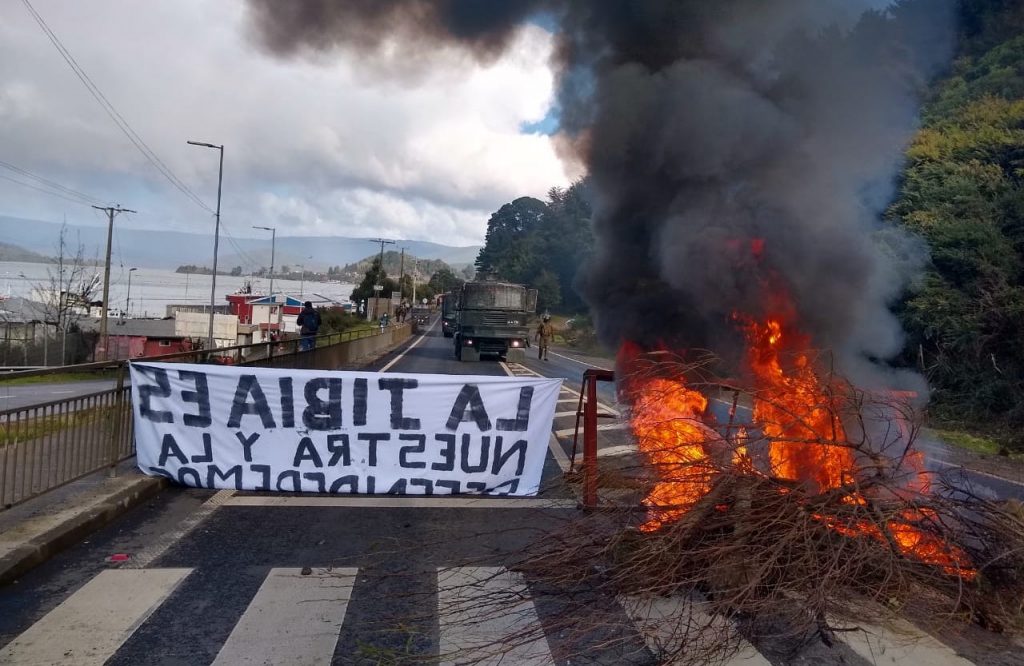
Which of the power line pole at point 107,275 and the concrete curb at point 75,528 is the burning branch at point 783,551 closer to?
the concrete curb at point 75,528

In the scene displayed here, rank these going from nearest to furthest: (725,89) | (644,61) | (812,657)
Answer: (812,657) < (725,89) < (644,61)

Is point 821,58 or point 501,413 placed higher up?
point 821,58

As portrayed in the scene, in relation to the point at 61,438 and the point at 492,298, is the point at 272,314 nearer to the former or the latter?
the point at 492,298

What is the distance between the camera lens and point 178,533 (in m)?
6.09

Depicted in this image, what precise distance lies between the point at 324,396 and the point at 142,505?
5.95ft

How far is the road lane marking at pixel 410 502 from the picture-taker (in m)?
7.06

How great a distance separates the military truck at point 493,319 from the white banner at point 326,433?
2045 centimetres

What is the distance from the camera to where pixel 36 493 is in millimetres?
6004

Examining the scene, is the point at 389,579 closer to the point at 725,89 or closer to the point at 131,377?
the point at 131,377

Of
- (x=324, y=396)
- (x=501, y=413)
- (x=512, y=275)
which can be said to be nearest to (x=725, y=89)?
(x=501, y=413)

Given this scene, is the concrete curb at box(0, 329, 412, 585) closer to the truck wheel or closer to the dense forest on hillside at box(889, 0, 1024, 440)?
the dense forest on hillside at box(889, 0, 1024, 440)

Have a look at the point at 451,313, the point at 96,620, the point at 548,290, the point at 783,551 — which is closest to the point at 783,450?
the point at 783,551

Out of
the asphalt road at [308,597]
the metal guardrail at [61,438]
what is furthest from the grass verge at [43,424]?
the asphalt road at [308,597]

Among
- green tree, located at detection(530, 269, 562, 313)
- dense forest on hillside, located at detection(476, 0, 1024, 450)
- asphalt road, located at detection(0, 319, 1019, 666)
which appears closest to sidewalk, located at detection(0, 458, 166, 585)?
asphalt road, located at detection(0, 319, 1019, 666)
